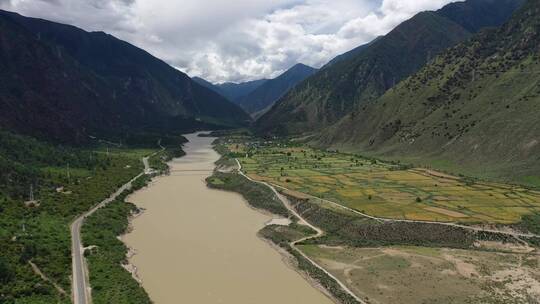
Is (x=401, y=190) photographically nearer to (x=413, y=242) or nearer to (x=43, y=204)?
(x=413, y=242)

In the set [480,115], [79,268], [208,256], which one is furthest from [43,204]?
[480,115]

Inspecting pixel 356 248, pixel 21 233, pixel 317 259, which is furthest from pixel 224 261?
pixel 21 233

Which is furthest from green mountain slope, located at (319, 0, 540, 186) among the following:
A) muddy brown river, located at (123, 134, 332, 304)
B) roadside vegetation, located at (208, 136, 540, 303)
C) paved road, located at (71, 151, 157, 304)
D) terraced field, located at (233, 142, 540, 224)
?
paved road, located at (71, 151, 157, 304)

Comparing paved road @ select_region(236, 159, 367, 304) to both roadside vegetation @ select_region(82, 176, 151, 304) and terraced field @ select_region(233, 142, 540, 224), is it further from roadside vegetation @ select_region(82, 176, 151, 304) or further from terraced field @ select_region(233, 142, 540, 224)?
roadside vegetation @ select_region(82, 176, 151, 304)

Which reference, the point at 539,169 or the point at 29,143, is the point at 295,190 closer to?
the point at 539,169

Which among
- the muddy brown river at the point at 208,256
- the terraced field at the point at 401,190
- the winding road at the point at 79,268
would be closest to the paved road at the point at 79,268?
the winding road at the point at 79,268

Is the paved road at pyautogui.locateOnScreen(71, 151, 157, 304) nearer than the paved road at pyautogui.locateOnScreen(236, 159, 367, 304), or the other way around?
the paved road at pyautogui.locateOnScreen(71, 151, 157, 304)
